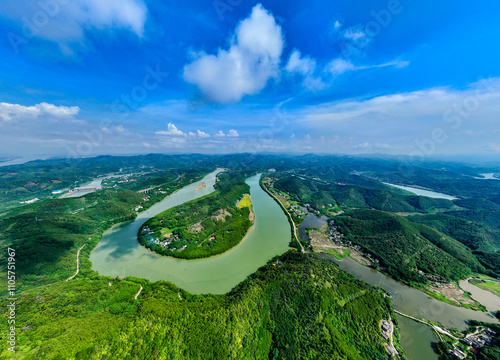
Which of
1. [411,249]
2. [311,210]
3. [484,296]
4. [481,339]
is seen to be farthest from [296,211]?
[481,339]

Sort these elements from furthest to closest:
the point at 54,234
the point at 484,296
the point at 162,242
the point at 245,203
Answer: the point at 245,203 → the point at 162,242 → the point at 54,234 → the point at 484,296

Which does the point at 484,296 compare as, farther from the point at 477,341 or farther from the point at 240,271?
the point at 240,271

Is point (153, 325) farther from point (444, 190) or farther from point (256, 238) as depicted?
point (444, 190)

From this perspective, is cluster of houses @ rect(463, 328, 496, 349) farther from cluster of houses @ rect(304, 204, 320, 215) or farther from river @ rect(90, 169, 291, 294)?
cluster of houses @ rect(304, 204, 320, 215)

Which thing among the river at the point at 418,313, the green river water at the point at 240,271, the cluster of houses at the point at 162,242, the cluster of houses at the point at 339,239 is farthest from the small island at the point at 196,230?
the river at the point at 418,313

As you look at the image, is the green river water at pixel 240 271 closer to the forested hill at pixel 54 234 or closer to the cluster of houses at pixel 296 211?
the forested hill at pixel 54 234

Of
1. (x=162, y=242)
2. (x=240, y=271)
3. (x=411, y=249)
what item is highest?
(x=162, y=242)

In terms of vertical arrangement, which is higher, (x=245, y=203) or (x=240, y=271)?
(x=240, y=271)
